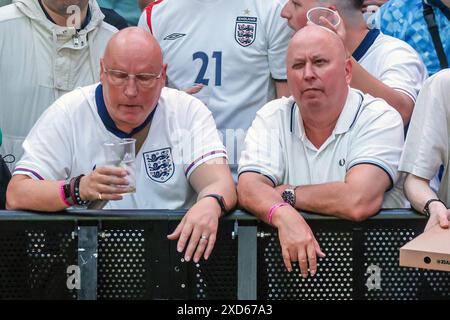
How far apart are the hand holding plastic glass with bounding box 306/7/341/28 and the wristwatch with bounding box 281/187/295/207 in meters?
1.14

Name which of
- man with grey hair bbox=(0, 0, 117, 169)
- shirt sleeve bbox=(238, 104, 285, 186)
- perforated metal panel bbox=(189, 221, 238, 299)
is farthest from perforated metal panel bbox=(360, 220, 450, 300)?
man with grey hair bbox=(0, 0, 117, 169)

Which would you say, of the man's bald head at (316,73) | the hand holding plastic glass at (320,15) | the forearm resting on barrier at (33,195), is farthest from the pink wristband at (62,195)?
the hand holding plastic glass at (320,15)

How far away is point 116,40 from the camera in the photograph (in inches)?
178

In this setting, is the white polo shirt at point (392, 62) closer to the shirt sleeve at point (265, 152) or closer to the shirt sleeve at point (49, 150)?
the shirt sleeve at point (265, 152)

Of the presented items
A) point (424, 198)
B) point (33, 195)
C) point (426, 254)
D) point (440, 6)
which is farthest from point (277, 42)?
point (426, 254)

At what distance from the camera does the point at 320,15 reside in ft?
16.7

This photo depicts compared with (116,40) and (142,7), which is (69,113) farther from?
(142,7)

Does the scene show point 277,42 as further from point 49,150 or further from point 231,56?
point 49,150

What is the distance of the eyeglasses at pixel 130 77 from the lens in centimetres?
446

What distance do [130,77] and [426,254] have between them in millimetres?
1628

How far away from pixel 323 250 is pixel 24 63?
2418mm

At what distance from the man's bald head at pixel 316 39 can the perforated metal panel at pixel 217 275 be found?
114cm

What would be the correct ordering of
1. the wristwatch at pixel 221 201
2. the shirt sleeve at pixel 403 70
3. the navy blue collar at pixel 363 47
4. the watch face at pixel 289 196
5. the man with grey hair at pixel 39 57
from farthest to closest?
the man with grey hair at pixel 39 57, the navy blue collar at pixel 363 47, the shirt sleeve at pixel 403 70, the watch face at pixel 289 196, the wristwatch at pixel 221 201

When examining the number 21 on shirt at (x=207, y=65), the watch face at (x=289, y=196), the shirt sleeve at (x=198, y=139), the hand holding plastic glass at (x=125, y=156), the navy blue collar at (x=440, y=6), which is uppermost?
the navy blue collar at (x=440, y=6)
